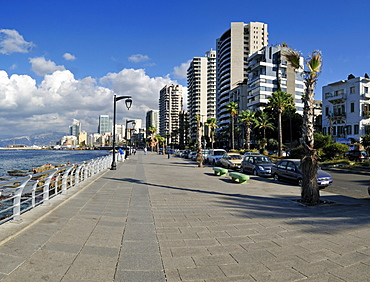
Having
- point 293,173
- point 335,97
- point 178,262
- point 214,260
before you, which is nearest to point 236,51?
point 335,97

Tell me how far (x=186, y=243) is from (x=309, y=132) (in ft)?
20.6

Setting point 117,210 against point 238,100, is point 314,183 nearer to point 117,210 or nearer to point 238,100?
point 117,210

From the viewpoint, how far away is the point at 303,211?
8445 millimetres

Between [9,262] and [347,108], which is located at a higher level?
[347,108]

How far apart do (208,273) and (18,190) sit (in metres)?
4.68

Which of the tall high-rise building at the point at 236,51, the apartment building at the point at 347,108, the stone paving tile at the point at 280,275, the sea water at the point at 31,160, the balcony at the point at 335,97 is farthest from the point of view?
the tall high-rise building at the point at 236,51

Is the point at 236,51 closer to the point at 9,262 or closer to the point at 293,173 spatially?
the point at 293,173

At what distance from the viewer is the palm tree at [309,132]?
9312mm

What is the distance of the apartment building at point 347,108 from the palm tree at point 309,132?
45.2 m

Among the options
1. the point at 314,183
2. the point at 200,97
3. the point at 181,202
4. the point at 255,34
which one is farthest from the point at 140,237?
the point at 200,97

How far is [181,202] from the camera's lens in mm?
9742

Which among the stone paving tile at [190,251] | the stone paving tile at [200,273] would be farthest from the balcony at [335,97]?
the stone paving tile at [200,273]

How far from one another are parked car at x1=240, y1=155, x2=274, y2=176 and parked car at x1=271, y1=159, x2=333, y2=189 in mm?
1819

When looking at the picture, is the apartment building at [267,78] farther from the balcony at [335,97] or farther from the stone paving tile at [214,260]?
the stone paving tile at [214,260]
